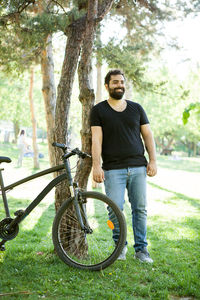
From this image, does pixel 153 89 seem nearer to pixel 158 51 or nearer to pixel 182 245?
pixel 158 51

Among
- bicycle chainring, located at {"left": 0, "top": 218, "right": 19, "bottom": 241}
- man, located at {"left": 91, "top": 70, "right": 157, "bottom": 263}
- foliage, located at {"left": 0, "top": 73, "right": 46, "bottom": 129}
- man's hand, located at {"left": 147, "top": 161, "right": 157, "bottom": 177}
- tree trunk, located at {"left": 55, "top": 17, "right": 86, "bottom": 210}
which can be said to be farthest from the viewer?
foliage, located at {"left": 0, "top": 73, "right": 46, "bottom": 129}

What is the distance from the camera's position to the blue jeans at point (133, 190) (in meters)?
3.80

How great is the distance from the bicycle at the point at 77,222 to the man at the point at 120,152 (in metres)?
0.29

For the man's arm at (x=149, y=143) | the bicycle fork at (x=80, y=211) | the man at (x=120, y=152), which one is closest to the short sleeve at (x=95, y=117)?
the man at (x=120, y=152)

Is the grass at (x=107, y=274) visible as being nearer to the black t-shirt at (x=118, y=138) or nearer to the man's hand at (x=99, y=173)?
the man's hand at (x=99, y=173)

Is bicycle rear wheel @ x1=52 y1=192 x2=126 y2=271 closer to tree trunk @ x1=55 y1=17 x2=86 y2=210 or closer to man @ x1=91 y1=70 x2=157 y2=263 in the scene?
man @ x1=91 y1=70 x2=157 y2=263

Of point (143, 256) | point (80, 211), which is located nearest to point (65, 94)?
point (80, 211)

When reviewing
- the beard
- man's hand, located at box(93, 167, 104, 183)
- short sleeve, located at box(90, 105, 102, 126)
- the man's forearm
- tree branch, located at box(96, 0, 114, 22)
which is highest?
tree branch, located at box(96, 0, 114, 22)

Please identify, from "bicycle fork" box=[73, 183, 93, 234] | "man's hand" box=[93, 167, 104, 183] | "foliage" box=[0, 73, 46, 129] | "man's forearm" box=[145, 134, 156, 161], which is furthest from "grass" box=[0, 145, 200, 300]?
"foliage" box=[0, 73, 46, 129]

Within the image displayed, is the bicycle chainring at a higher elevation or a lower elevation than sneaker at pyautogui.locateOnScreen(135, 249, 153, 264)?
higher

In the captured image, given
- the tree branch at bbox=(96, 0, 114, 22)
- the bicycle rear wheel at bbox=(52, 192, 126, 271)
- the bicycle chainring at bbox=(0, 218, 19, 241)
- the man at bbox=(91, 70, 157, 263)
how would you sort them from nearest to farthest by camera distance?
the bicycle rear wheel at bbox=(52, 192, 126, 271)
the bicycle chainring at bbox=(0, 218, 19, 241)
the man at bbox=(91, 70, 157, 263)
the tree branch at bbox=(96, 0, 114, 22)

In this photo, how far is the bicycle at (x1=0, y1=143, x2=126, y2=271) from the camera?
11.4 ft

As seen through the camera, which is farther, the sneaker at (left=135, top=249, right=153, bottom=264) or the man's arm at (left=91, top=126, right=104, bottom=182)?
the sneaker at (left=135, top=249, right=153, bottom=264)

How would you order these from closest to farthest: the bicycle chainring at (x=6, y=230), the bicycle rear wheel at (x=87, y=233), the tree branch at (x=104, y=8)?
the bicycle rear wheel at (x=87, y=233) → the bicycle chainring at (x=6, y=230) → the tree branch at (x=104, y=8)
